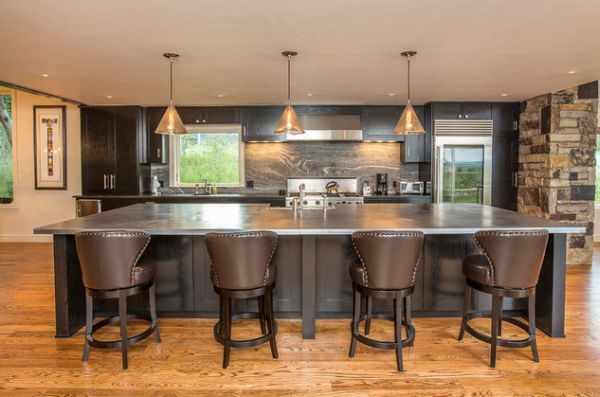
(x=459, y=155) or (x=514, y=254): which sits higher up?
(x=459, y=155)

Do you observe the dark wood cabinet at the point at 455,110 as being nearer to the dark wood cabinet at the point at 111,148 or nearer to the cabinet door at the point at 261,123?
the cabinet door at the point at 261,123

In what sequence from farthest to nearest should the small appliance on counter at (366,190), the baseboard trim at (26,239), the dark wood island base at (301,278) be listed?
the baseboard trim at (26,239)
the small appliance on counter at (366,190)
the dark wood island base at (301,278)

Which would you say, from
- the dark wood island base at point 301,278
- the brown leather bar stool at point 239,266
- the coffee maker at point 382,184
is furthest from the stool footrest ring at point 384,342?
the coffee maker at point 382,184

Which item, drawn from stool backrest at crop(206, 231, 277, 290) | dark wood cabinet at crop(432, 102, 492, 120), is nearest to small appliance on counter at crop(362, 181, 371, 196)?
dark wood cabinet at crop(432, 102, 492, 120)

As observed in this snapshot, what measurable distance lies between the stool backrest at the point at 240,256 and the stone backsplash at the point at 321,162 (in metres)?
4.25

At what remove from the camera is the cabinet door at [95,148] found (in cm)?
618

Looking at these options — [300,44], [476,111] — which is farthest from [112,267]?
[476,111]

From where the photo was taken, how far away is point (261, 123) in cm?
623

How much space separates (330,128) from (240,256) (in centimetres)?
410

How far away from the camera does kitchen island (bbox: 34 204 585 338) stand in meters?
2.99

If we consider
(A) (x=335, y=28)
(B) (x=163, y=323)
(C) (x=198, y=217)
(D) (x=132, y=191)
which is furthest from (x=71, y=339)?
(D) (x=132, y=191)

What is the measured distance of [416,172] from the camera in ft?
21.9

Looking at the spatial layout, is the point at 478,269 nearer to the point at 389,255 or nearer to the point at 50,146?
the point at 389,255

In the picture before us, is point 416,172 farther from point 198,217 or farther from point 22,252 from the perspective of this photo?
point 22,252
